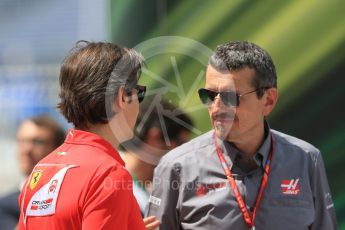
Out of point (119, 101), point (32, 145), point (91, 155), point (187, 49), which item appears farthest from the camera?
point (32, 145)

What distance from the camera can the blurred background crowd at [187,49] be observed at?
11.3 feet

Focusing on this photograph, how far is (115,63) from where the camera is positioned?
1.97 meters

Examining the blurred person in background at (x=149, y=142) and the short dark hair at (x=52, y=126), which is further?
the short dark hair at (x=52, y=126)

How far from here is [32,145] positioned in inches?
149

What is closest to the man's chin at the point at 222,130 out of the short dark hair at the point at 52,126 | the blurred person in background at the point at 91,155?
the blurred person in background at the point at 91,155

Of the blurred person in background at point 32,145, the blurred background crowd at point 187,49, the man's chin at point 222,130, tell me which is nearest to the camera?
the man's chin at point 222,130

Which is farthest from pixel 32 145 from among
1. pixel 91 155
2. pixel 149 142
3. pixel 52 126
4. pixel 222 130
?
pixel 91 155

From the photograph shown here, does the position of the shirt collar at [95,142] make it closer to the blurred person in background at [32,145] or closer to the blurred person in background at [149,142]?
the blurred person in background at [149,142]

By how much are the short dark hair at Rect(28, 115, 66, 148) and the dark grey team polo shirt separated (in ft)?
4.46

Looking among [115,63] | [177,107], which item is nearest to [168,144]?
[177,107]

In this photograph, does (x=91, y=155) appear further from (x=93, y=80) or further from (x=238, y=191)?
(x=238, y=191)

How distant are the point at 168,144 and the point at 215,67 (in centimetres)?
86

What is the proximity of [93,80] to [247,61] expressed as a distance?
81 centimetres

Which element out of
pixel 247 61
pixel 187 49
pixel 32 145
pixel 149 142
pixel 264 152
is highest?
pixel 247 61
